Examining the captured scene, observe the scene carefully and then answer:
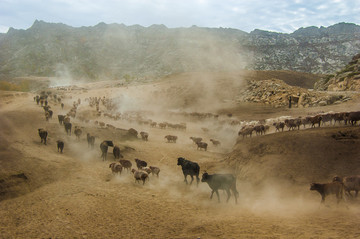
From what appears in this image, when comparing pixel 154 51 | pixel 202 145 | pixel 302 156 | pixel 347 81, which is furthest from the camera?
pixel 154 51

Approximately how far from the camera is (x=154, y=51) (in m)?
139

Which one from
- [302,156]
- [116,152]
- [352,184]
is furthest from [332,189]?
[116,152]

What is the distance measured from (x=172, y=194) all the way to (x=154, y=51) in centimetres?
13304

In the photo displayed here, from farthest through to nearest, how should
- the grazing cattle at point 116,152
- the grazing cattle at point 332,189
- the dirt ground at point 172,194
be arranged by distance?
the grazing cattle at point 116,152
the grazing cattle at point 332,189
the dirt ground at point 172,194

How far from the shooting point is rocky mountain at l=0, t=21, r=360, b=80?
104562 mm

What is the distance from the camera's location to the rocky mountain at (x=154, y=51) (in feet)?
343

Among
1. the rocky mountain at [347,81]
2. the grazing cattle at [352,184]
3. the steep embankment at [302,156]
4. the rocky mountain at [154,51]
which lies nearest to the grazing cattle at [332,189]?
the grazing cattle at [352,184]

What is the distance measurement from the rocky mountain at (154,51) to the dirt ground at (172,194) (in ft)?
233

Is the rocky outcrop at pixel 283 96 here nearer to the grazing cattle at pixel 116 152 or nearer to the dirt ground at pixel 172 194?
the dirt ground at pixel 172 194

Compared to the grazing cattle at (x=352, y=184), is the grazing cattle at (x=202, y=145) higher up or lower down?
lower down

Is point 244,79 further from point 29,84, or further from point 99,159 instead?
point 29,84

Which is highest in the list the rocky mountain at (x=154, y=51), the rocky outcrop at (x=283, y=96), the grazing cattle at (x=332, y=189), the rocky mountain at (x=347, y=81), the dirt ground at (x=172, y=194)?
the rocky mountain at (x=154, y=51)

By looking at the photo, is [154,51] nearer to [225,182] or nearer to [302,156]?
[302,156]

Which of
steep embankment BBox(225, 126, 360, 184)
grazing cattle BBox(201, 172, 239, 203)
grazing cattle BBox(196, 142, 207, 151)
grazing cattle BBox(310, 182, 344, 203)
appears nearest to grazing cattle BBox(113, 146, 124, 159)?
grazing cattle BBox(196, 142, 207, 151)
